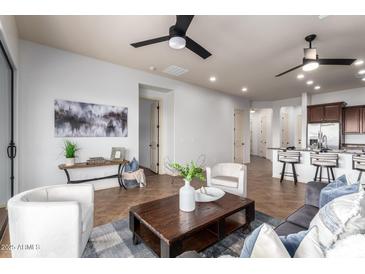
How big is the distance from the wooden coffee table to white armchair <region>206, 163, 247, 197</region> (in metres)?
0.68

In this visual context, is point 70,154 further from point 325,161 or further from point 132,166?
point 325,161

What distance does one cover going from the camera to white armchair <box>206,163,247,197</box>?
2895 mm

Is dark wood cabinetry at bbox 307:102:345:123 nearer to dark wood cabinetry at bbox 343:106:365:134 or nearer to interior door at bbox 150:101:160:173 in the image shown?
dark wood cabinetry at bbox 343:106:365:134

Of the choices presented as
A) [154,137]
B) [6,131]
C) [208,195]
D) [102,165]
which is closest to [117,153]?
[102,165]

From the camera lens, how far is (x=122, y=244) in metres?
1.90

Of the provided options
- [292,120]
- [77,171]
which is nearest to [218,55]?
[77,171]

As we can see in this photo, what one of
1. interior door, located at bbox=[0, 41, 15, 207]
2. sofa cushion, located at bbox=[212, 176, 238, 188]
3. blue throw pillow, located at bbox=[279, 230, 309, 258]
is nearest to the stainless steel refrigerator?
sofa cushion, located at bbox=[212, 176, 238, 188]

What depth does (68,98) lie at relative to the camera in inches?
135

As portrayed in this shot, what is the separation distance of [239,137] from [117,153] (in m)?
5.30

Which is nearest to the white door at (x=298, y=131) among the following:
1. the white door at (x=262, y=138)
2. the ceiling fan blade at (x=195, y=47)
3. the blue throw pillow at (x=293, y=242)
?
the white door at (x=262, y=138)

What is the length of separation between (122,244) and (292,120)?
908 centimetres

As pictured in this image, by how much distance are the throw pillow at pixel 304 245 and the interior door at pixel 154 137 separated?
16.1 feet

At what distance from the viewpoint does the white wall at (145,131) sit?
6.28m
